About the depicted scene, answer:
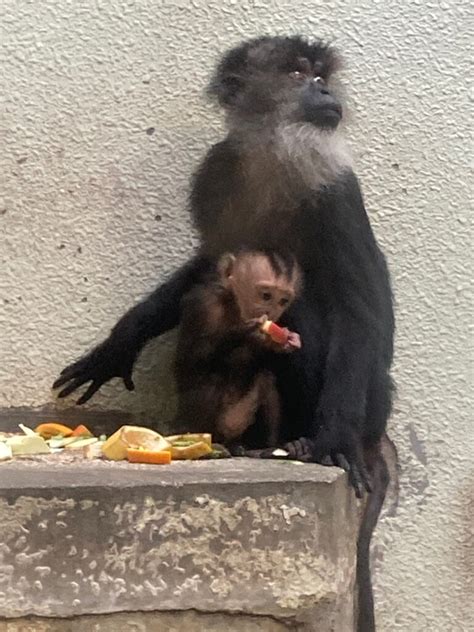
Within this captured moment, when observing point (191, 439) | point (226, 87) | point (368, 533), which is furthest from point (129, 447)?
point (226, 87)

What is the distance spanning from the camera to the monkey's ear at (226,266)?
4.25ft

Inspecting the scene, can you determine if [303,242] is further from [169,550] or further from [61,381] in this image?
[169,550]

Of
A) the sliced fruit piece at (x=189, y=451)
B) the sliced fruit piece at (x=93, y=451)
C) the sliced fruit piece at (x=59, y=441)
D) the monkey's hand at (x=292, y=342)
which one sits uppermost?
the monkey's hand at (x=292, y=342)

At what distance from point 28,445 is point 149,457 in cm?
16

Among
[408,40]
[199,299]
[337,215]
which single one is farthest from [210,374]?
[408,40]

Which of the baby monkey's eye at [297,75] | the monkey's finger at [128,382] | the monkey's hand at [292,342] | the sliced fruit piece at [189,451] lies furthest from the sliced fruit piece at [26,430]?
the baby monkey's eye at [297,75]

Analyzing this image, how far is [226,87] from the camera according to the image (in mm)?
1456

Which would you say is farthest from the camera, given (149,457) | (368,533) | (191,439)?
(368,533)

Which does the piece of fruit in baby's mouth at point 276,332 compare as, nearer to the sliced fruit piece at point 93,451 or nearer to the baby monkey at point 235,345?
the baby monkey at point 235,345

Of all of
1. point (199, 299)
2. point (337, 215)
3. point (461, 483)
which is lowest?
point (461, 483)

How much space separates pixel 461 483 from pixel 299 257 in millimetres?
444

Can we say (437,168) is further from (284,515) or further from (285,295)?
(284,515)

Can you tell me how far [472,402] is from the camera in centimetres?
151

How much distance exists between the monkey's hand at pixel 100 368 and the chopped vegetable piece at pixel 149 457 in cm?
32
